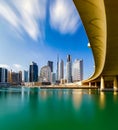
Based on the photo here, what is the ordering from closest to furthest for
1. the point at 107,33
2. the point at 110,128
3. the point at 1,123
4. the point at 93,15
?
the point at 110,128 < the point at 1,123 < the point at 93,15 < the point at 107,33

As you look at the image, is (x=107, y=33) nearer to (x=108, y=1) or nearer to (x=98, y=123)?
(x=108, y=1)

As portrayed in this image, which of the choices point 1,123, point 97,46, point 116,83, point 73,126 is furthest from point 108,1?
point 116,83

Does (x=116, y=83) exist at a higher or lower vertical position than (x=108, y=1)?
lower

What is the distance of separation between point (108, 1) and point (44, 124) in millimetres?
9186

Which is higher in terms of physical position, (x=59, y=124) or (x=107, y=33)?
(x=107, y=33)

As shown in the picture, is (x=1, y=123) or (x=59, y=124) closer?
(x=59, y=124)

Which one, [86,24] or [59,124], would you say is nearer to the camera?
[59,124]

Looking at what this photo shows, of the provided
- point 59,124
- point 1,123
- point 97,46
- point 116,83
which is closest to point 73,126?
point 59,124

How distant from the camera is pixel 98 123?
580 inches

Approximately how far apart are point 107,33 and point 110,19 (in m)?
3.81

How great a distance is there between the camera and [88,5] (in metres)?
14.7

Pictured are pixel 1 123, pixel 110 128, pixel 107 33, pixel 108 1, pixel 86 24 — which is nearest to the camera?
pixel 108 1

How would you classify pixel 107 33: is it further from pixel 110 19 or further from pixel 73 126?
pixel 73 126

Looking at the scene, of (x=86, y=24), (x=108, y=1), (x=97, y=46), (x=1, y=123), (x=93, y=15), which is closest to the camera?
(x=108, y=1)
